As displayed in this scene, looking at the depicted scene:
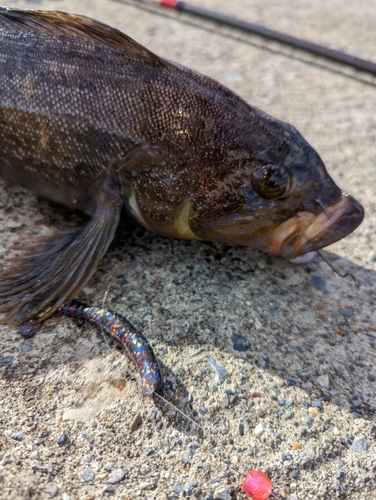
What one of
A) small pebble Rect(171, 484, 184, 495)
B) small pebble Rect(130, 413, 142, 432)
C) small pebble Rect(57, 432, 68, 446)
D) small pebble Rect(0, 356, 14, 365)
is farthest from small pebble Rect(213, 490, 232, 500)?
small pebble Rect(0, 356, 14, 365)

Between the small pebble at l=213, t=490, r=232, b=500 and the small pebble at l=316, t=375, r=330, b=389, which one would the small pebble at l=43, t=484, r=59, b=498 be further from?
the small pebble at l=316, t=375, r=330, b=389

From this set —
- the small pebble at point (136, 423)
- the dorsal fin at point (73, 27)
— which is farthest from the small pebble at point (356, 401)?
the dorsal fin at point (73, 27)

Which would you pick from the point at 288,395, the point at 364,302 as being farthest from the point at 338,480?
the point at 364,302

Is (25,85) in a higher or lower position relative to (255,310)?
higher

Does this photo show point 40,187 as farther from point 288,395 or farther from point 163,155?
point 288,395

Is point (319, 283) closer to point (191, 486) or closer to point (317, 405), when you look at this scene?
point (317, 405)

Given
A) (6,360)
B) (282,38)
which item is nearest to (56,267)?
(6,360)

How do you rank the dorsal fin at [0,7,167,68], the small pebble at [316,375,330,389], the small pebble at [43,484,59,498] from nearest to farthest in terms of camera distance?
the small pebble at [43,484,59,498], the small pebble at [316,375,330,389], the dorsal fin at [0,7,167,68]
